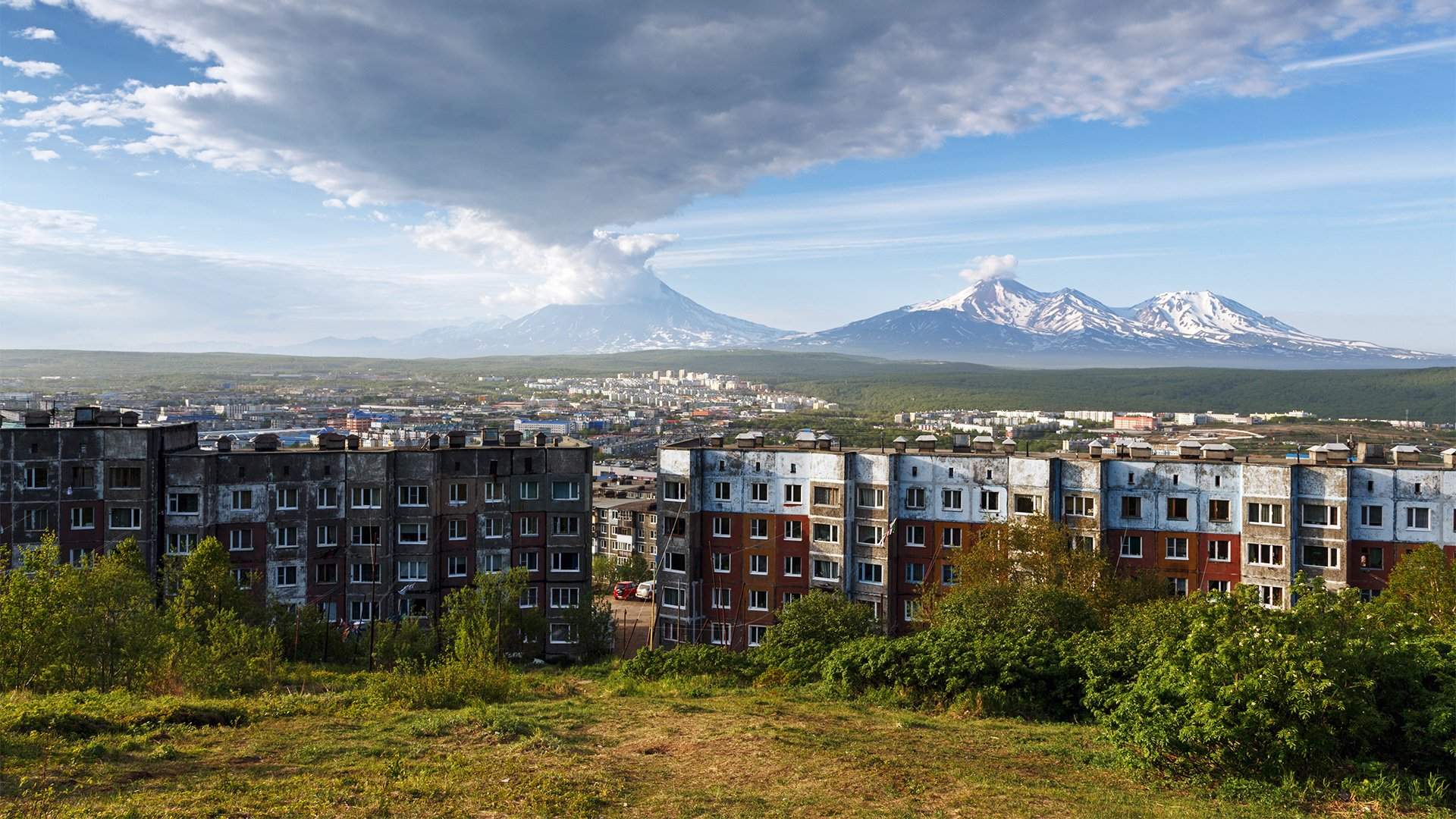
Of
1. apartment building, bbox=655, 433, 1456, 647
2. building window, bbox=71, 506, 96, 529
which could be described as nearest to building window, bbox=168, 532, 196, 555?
building window, bbox=71, 506, 96, 529

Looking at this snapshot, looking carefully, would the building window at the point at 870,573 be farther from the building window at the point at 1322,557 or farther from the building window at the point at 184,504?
the building window at the point at 184,504

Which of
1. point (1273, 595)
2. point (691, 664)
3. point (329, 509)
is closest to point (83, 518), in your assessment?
point (329, 509)

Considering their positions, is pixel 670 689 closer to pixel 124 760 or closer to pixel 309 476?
pixel 124 760

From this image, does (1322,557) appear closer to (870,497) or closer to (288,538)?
(870,497)

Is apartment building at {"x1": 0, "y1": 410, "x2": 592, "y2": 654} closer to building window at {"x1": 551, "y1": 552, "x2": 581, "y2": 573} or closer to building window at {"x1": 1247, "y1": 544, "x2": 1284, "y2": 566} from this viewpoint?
building window at {"x1": 551, "y1": 552, "x2": 581, "y2": 573}

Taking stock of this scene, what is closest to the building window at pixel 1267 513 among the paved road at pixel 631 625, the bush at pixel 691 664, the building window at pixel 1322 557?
the building window at pixel 1322 557

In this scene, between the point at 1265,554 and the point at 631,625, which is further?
the point at 631,625
